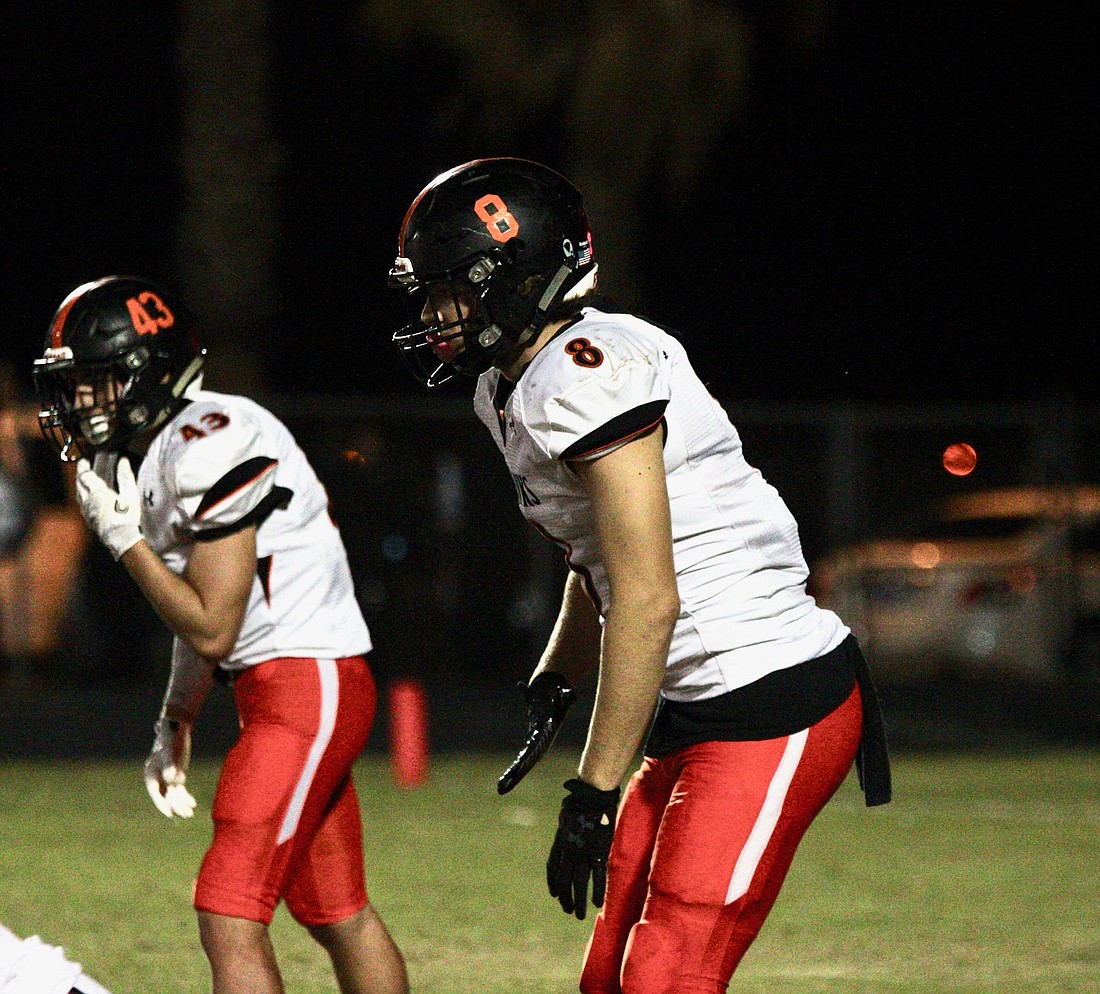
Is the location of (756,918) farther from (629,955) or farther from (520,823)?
(520,823)

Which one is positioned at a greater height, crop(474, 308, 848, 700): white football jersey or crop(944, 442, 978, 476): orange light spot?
crop(474, 308, 848, 700): white football jersey

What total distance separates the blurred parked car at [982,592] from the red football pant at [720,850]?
11.0m

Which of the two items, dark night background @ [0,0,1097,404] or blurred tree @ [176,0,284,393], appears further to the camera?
dark night background @ [0,0,1097,404]

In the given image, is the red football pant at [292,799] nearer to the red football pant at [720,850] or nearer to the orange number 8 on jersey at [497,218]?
the red football pant at [720,850]

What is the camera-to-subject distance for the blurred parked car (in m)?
14.6

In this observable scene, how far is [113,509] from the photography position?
4.37 m

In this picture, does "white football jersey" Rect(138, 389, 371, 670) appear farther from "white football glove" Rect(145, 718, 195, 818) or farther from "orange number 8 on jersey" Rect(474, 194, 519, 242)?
"orange number 8 on jersey" Rect(474, 194, 519, 242)

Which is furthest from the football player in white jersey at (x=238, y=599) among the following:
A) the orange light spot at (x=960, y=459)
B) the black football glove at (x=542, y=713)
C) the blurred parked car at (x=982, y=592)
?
the orange light spot at (x=960, y=459)

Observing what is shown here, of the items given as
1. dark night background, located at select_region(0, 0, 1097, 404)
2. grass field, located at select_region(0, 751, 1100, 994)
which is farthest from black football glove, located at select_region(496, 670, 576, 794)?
dark night background, located at select_region(0, 0, 1097, 404)

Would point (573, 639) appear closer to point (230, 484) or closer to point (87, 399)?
point (230, 484)

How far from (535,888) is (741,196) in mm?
16810

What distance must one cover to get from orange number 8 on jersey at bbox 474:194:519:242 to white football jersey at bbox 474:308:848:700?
22 cm

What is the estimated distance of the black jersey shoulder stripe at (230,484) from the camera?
14.2 ft

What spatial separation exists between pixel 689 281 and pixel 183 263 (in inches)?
406
